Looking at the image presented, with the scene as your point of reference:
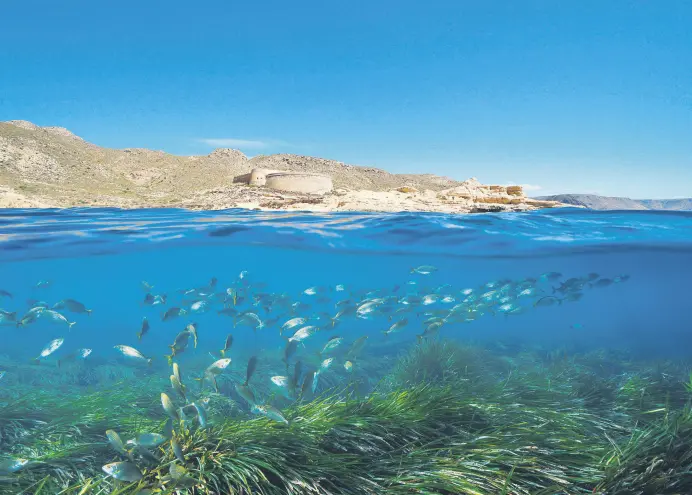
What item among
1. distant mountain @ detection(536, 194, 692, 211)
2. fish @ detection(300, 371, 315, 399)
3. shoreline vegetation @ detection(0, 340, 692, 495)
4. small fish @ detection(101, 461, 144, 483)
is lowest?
shoreline vegetation @ detection(0, 340, 692, 495)

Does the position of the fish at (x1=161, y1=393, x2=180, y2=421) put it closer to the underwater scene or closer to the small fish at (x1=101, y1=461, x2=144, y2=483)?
the underwater scene

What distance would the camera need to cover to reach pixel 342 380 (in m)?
8.43

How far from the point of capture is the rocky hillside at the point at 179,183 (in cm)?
1630

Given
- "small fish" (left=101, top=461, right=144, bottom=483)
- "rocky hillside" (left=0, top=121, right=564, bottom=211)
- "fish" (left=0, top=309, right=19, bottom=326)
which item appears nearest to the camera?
"small fish" (left=101, top=461, right=144, bottom=483)

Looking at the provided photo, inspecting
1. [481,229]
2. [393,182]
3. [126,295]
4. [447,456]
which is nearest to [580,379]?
[447,456]

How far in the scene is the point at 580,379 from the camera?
6742 millimetres

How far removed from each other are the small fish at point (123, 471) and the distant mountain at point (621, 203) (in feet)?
49.3

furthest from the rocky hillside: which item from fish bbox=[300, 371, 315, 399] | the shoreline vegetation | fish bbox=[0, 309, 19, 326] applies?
fish bbox=[300, 371, 315, 399]

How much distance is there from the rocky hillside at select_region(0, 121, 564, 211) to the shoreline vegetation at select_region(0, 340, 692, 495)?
10.5 metres

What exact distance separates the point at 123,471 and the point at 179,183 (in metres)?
45.3

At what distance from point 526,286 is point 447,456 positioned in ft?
17.5

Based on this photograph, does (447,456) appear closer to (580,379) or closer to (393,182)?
(580,379)

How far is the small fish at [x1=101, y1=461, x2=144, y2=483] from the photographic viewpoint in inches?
117

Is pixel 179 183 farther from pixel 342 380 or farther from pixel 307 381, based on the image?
pixel 307 381
